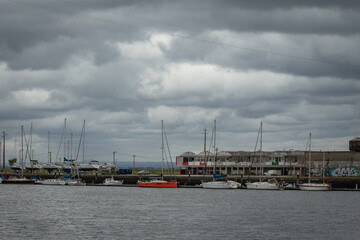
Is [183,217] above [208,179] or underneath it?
underneath

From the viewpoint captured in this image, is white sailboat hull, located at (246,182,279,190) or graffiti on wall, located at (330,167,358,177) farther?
graffiti on wall, located at (330,167,358,177)

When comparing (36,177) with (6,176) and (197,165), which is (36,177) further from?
(197,165)

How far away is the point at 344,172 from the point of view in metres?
135

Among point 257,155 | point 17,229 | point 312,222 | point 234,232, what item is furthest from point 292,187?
point 17,229

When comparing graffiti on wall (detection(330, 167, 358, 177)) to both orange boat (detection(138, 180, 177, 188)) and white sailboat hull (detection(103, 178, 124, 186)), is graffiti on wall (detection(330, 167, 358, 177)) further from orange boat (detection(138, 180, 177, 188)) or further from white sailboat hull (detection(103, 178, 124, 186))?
white sailboat hull (detection(103, 178, 124, 186))

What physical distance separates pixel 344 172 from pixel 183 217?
73.3 metres

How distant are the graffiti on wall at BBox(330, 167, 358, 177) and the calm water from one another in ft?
87.4

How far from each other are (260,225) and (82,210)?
28.7m

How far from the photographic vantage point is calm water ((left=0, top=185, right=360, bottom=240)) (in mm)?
58094

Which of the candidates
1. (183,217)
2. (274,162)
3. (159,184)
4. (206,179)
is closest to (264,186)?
(206,179)

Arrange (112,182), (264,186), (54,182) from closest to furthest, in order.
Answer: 1. (264,186)
2. (112,182)
3. (54,182)

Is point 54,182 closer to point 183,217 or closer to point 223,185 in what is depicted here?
point 223,185

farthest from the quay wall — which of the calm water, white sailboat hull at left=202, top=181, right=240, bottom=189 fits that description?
the calm water

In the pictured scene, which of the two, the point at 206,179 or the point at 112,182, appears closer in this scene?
the point at 206,179
